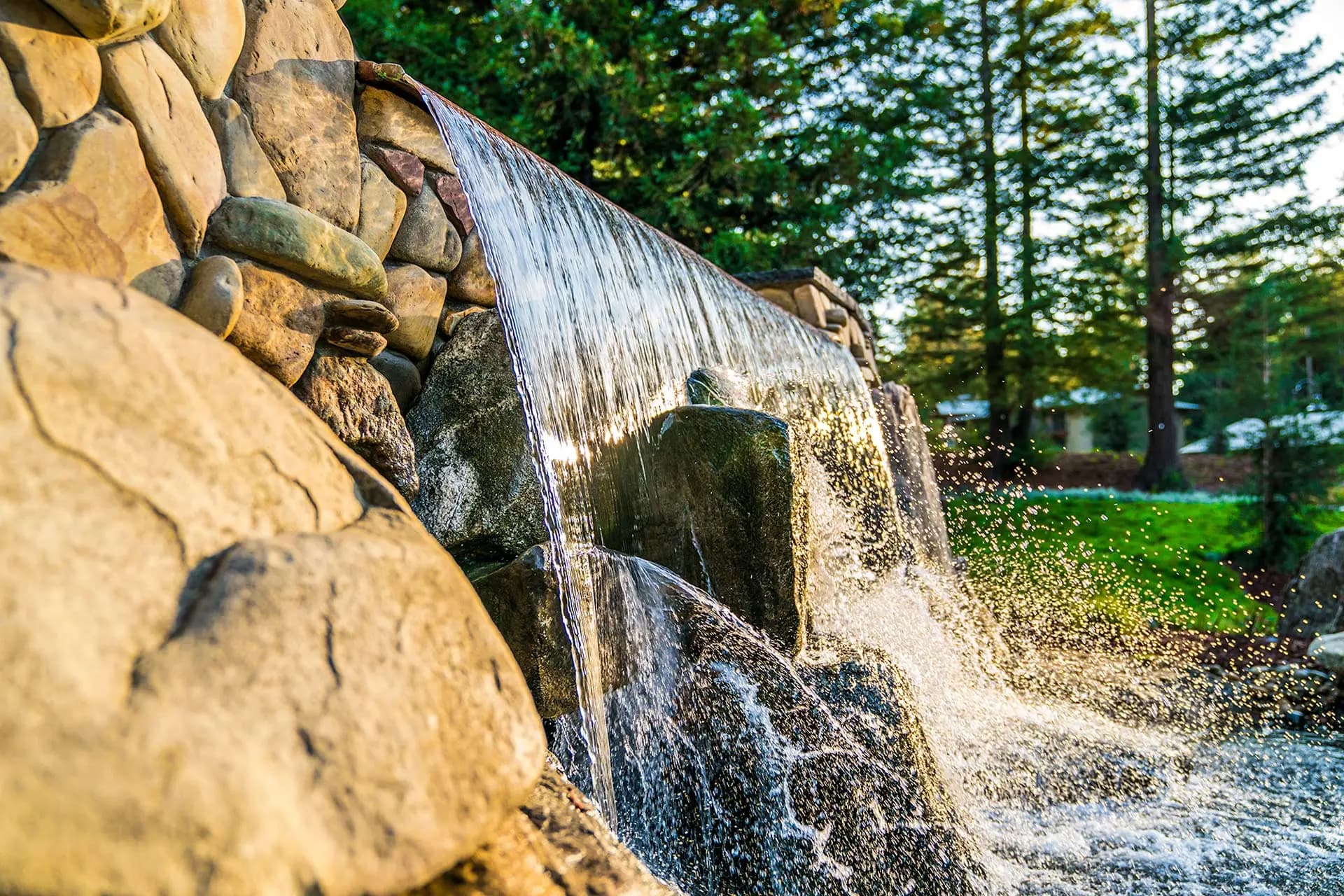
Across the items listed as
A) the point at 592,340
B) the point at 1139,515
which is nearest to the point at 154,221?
the point at 592,340

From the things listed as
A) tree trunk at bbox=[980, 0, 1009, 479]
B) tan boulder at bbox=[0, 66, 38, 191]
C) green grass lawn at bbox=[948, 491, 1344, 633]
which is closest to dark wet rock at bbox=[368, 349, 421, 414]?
tan boulder at bbox=[0, 66, 38, 191]

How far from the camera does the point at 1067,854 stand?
10.9 feet

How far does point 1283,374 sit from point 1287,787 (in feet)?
29.7

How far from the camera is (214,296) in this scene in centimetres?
193

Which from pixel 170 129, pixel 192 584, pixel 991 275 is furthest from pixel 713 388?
pixel 991 275

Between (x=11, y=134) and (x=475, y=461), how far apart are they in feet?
5.15

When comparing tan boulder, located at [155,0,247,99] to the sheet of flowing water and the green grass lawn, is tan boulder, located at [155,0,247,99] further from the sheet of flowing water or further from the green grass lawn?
the green grass lawn

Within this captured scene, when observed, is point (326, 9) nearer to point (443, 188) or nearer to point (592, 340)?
point (443, 188)

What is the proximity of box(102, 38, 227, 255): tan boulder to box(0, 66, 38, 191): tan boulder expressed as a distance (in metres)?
0.22

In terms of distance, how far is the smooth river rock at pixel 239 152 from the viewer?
84.0 inches

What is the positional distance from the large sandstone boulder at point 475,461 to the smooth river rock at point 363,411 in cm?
22

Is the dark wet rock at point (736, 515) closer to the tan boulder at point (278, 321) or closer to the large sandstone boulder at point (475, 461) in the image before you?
the large sandstone boulder at point (475, 461)

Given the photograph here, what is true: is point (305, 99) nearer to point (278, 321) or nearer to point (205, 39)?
point (205, 39)

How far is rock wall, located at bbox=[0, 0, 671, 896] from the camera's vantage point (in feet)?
3.44
